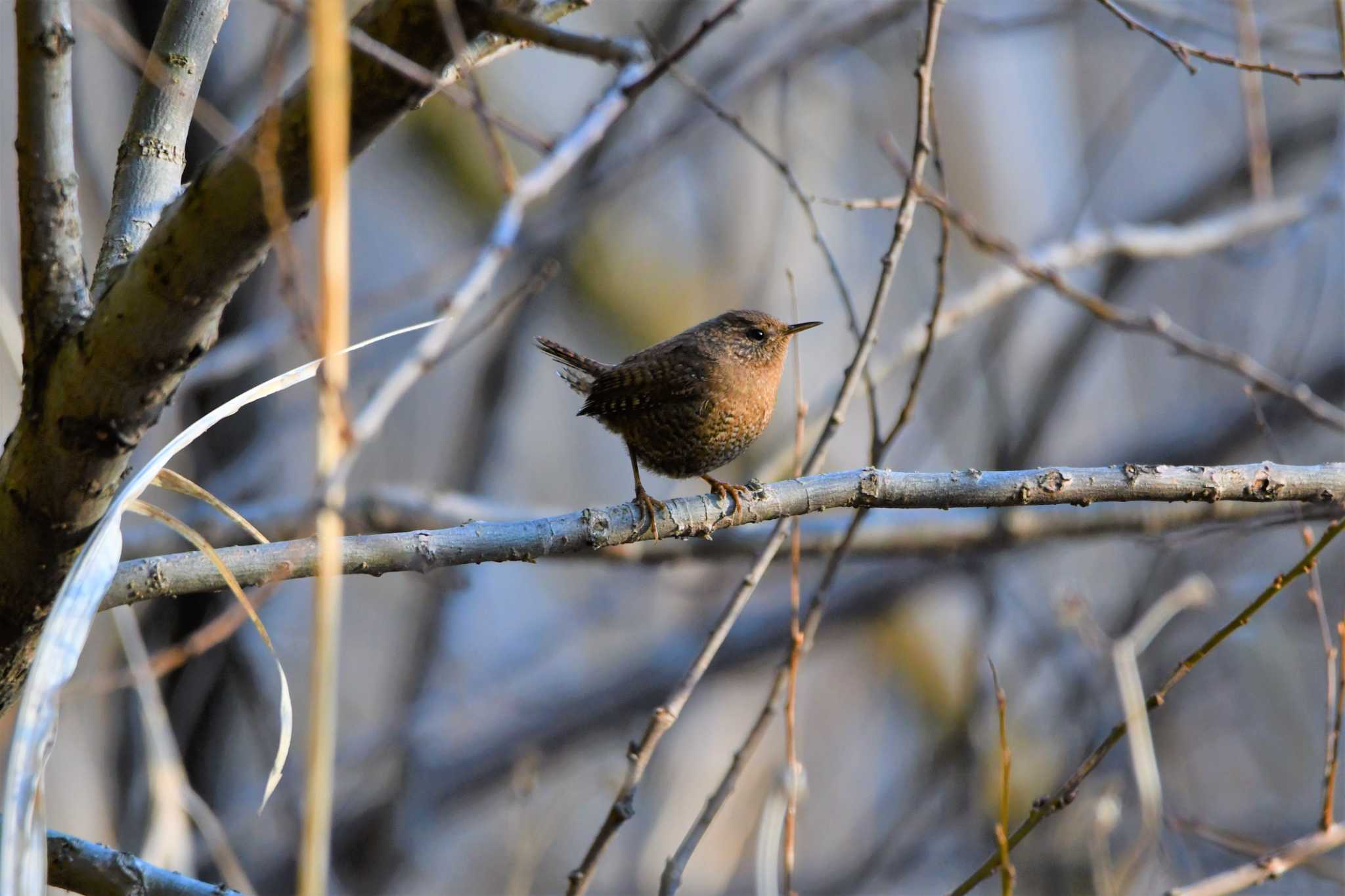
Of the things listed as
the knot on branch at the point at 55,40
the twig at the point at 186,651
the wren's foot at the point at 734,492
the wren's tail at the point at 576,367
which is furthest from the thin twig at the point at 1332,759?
the twig at the point at 186,651

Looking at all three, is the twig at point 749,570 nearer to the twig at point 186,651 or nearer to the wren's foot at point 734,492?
the wren's foot at point 734,492

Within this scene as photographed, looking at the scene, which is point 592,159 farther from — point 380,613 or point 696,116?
point 380,613

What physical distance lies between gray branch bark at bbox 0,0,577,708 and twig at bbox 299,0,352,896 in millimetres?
192

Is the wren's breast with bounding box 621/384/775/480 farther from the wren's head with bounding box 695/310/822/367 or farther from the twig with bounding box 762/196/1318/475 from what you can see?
the twig with bounding box 762/196/1318/475

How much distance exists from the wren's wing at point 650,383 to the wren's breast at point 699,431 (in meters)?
0.04

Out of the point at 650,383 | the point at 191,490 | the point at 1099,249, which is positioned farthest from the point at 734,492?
the point at 1099,249

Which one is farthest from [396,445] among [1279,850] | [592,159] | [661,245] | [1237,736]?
[1279,850]

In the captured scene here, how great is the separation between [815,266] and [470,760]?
13.1 feet

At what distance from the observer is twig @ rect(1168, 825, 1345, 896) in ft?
6.38

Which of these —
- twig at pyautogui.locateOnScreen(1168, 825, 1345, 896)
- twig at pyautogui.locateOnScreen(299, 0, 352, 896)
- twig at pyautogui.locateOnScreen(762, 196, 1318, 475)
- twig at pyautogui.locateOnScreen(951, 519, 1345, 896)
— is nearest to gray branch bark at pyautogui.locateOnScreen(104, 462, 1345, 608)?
twig at pyautogui.locateOnScreen(951, 519, 1345, 896)

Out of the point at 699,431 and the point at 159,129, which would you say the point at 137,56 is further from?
the point at 699,431

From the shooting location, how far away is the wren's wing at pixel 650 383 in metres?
3.24

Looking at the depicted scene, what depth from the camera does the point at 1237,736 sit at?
27.3 feet

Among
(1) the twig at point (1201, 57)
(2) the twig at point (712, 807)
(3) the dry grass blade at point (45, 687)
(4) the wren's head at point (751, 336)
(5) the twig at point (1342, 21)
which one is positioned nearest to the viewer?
(3) the dry grass blade at point (45, 687)
